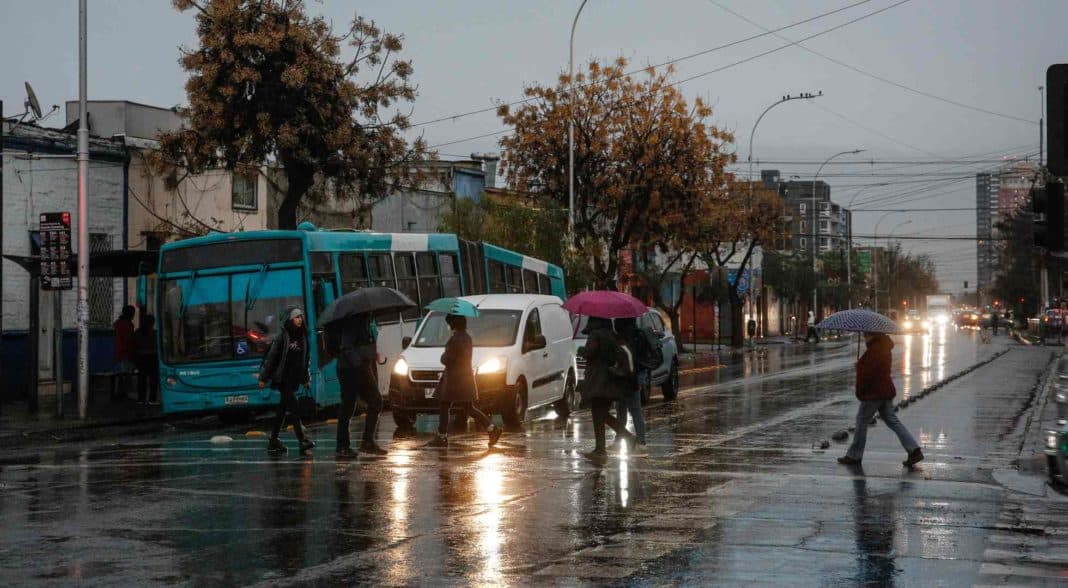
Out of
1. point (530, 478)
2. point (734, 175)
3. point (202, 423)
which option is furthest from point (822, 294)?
point (530, 478)

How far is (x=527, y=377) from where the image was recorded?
68.0 feet

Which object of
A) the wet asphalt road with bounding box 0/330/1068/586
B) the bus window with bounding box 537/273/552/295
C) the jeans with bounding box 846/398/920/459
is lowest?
the wet asphalt road with bounding box 0/330/1068/586

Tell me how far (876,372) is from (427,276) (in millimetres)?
13201

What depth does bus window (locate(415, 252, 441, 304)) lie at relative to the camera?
2689 centimetres

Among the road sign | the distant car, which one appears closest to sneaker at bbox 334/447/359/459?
the road sign

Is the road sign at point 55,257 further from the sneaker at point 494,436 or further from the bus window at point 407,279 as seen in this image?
the sneaker at point 494,436

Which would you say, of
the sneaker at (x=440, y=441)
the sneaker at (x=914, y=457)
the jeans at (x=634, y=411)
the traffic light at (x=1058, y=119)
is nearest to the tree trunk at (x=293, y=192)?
the sneaker at (x=440, y=441)

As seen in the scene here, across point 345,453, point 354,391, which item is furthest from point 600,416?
point 345,453

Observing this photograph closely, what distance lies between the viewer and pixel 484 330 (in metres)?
21.0

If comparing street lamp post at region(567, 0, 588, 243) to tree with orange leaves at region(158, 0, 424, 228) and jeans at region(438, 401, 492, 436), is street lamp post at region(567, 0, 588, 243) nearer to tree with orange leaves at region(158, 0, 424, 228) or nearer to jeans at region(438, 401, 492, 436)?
tree with orange leaves at region(158, 0, 424, 228)

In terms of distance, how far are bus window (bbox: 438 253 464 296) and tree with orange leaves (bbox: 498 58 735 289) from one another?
16462mm

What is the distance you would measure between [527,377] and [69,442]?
677 centimetres

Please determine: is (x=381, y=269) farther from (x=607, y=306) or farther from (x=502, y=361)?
(x=607, y=306)

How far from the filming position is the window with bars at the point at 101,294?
105 feet
